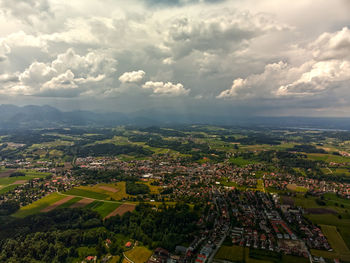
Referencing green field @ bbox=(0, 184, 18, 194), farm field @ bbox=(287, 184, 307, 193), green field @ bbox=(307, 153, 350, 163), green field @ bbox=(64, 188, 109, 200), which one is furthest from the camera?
green field @ bbox=(307, 153, 350, 163)

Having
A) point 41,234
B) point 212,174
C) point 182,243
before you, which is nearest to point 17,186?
point 41,234

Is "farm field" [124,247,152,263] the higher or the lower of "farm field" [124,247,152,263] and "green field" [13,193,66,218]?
the higher

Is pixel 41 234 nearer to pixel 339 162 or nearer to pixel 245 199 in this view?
pixel 245 199

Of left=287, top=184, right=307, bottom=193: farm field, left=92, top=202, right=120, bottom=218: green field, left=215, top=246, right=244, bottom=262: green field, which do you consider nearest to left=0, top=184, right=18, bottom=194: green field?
left=92, top=202, right=120, bottom=218: green field

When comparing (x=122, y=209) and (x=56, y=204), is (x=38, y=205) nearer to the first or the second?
(x=56, y=204)

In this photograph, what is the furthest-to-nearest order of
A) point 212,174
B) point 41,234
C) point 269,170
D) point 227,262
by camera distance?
point 269,170
point 212,174
point 41,234
point 227,262

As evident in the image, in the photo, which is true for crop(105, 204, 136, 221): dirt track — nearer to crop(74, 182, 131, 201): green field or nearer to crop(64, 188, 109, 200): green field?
crop(74, 182, 131, 201): green field
